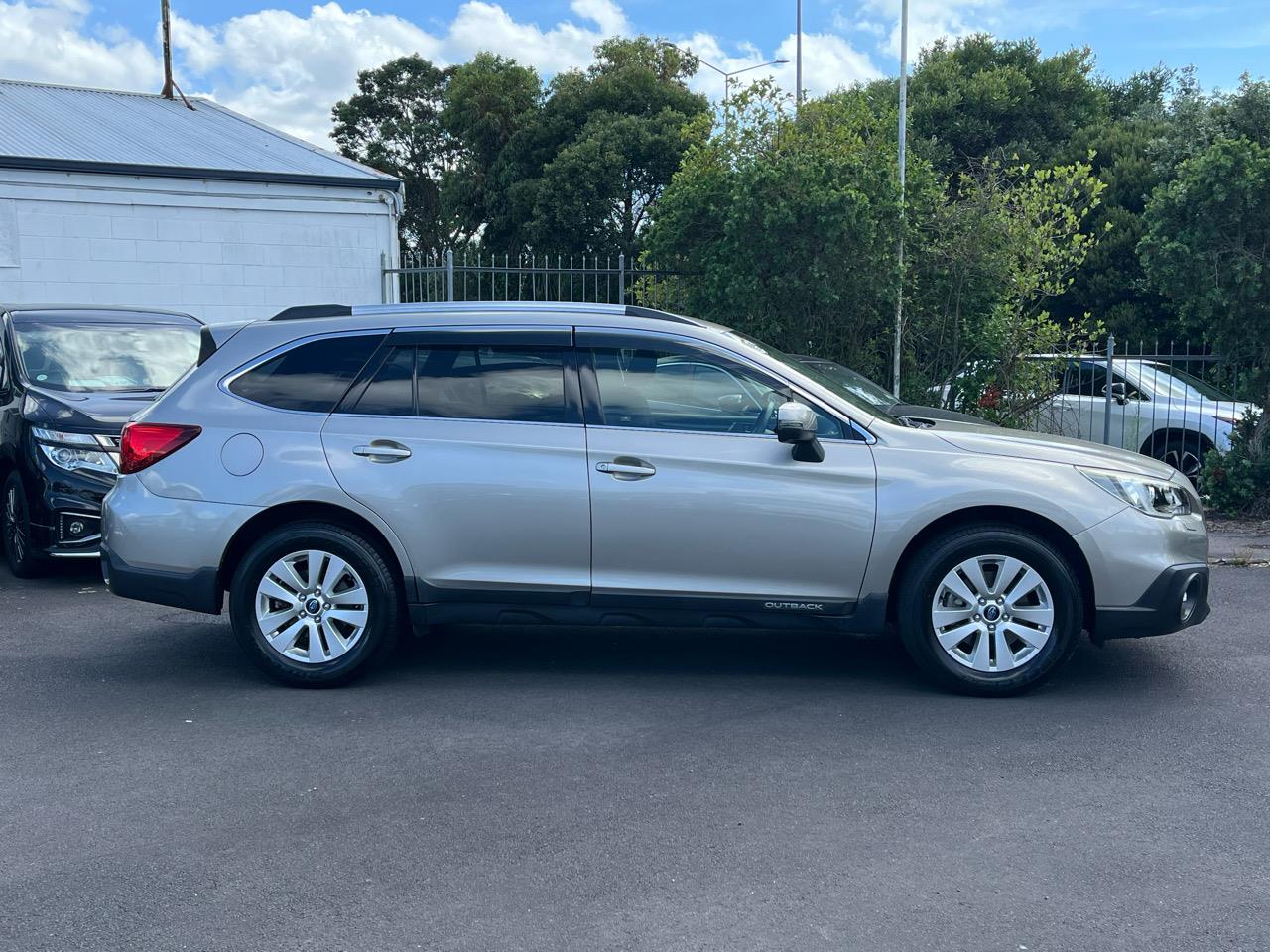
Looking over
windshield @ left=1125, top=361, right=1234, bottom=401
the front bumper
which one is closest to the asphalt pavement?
the front bumper

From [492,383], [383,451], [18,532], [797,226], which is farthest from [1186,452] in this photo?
[18,532]

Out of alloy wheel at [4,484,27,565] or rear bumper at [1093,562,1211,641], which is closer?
rear bumper at [1093,562,1211,641]

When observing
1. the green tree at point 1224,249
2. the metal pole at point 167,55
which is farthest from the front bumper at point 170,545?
the metal pole at point 167,55

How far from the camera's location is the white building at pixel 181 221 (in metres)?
15.7

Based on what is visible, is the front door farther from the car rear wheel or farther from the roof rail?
the car rear wheel

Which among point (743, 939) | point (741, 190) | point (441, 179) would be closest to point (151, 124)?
point (741, 190)

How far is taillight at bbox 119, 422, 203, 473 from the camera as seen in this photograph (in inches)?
231

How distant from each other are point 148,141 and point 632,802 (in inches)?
633

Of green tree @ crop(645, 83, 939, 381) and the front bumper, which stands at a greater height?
green tree @ crop(645, 83, 939, 381)

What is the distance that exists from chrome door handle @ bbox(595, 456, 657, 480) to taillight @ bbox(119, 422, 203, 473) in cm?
194

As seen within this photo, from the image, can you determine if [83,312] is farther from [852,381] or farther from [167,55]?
[167,55]

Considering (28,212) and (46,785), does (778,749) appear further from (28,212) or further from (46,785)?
(28,212)

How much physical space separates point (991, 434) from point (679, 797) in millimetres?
2595

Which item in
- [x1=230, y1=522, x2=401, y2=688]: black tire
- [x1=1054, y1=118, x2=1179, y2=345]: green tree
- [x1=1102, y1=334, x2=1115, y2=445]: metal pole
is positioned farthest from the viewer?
[x1=1054, y1=118, x2=1179, y2=345]: green tree
